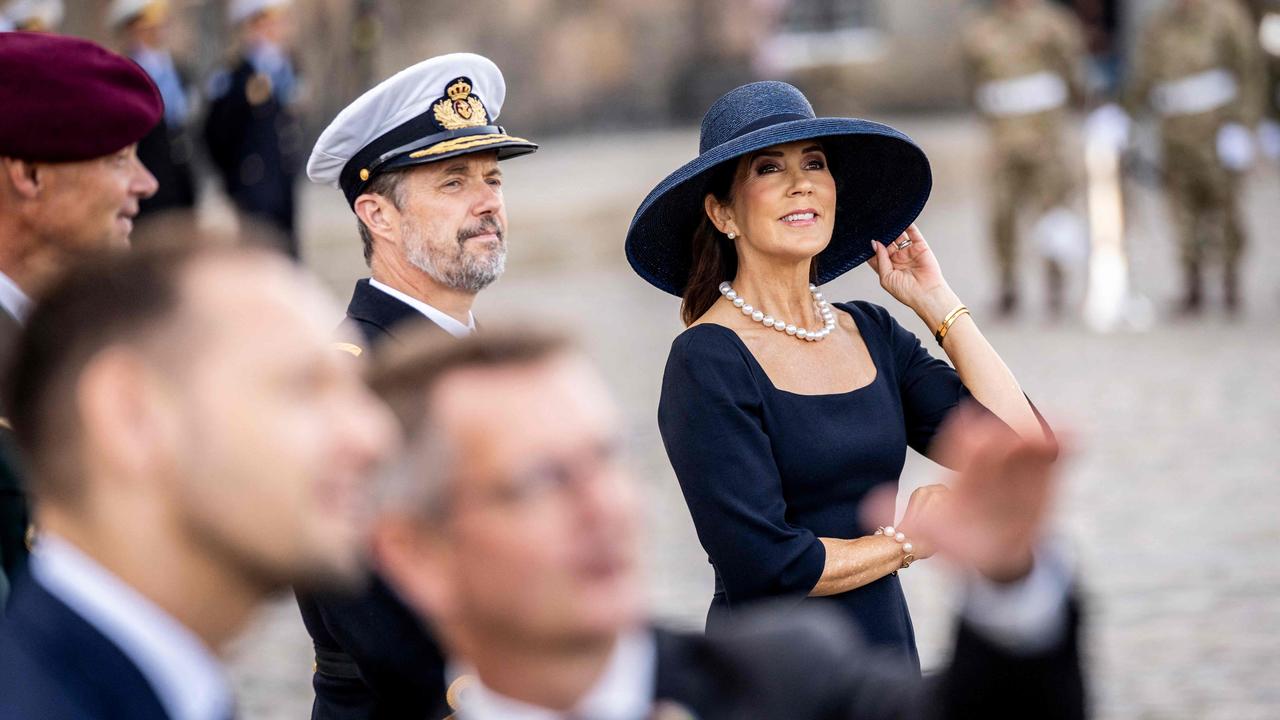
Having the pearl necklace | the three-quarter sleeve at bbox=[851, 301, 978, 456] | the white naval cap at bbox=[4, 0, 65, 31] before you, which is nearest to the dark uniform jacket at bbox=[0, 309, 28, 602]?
the pearl necklace

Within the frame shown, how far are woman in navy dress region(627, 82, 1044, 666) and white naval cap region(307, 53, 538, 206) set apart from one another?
0.40 m

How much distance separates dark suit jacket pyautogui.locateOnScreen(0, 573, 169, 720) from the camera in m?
1.68

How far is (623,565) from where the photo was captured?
1.64 metres

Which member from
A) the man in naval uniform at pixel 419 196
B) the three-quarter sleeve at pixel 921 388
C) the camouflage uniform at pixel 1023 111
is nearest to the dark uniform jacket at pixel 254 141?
the camouflage uniform at pixel 1023 111

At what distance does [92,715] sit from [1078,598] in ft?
2.86

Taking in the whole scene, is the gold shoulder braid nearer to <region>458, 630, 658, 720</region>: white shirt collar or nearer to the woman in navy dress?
the woman in navy dress

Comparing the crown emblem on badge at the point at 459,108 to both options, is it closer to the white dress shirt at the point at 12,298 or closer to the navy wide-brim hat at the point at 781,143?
the navy wide-brim hat at the point at 781,143

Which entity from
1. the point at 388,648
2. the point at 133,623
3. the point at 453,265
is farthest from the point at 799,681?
the point at 453,265

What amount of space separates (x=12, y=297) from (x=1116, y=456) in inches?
253

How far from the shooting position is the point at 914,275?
3787 millimetres

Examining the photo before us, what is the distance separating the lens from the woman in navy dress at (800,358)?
3.36m

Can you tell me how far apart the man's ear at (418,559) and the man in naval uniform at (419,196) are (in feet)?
5.64

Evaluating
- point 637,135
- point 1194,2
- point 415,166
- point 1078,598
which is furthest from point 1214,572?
point 637,135

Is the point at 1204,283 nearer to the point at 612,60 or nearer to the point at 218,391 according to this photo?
the point at 612,60
